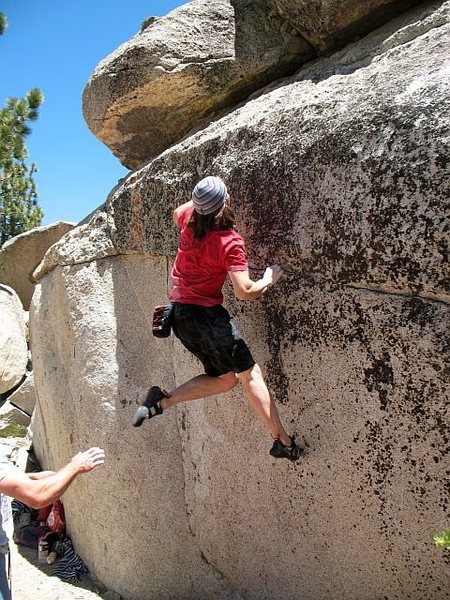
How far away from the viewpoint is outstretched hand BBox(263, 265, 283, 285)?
11.7 ft

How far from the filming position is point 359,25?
4.59 m

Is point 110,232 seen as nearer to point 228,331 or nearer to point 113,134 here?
point 113,134

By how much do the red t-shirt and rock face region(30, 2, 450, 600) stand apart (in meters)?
0.35

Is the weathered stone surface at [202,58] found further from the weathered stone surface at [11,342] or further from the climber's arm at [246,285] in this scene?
the weathered stone surface at [11,342]

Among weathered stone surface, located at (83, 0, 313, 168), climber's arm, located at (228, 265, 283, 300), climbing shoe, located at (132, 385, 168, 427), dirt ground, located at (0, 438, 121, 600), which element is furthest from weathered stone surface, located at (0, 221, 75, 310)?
climber's arm, located at (228, 265, 283, 300)

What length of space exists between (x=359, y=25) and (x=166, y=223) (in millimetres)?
2075

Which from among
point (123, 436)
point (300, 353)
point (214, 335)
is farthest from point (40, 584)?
point (300, 353)

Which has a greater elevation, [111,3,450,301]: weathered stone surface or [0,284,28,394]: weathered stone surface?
[111,3,450,301]: weathered stone surface

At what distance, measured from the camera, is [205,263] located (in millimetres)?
3625

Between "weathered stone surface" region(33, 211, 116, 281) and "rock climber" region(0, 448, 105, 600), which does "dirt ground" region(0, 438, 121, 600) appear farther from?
"rock climber" region(0, 448, 105, 600)

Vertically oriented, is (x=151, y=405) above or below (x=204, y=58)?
below

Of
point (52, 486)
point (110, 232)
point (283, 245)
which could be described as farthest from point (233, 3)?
point (52, 486)

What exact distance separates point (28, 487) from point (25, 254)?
9.24 m

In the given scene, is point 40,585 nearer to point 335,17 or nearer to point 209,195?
point 209,195
